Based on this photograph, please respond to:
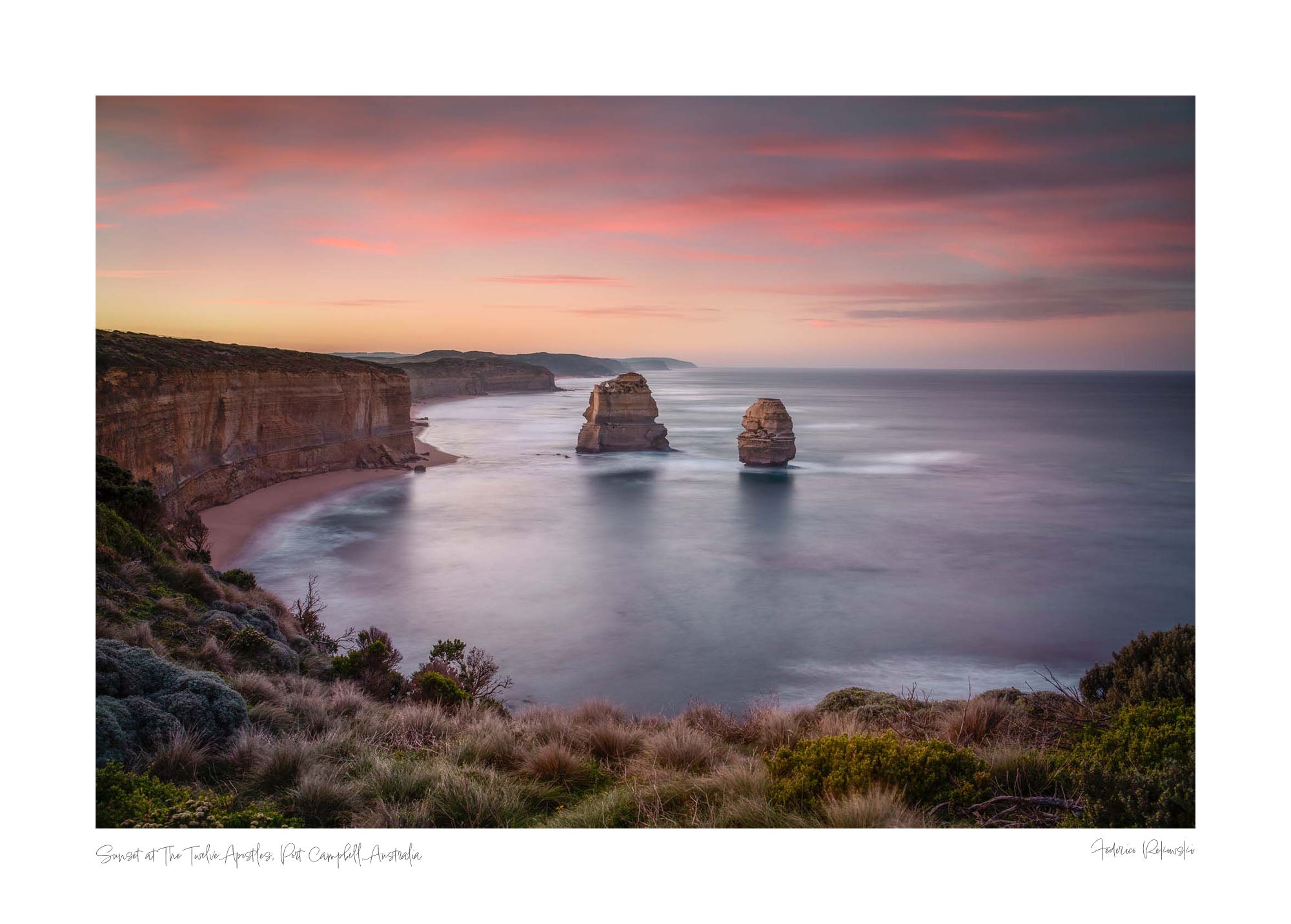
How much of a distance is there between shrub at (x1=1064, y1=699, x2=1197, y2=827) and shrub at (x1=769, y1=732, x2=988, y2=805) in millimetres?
575

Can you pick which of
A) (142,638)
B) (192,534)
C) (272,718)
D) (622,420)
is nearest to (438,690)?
(272,718)

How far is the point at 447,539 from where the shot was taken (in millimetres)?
21875

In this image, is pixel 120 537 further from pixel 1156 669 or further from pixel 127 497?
pixel 1156 669

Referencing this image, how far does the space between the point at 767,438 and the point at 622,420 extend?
358 inches

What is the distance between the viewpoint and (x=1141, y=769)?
452 centimetres

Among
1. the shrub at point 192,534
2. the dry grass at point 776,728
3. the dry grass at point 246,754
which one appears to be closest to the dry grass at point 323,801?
the dry grass at point 246,754

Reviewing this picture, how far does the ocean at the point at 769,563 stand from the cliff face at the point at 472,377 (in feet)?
182

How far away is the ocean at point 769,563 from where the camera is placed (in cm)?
1312

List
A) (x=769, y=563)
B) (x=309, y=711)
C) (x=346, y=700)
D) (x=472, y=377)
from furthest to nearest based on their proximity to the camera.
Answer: (x=472, y=377) < (x=769, y=563) < (x=346, y=700) < (x=309, y=711)

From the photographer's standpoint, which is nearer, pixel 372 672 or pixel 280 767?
pixel 280 767

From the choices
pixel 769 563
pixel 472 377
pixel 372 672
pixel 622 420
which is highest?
pixel 472 377

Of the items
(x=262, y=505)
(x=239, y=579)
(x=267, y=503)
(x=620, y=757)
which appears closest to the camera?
(x=620, y=757)

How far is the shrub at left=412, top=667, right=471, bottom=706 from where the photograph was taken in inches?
314

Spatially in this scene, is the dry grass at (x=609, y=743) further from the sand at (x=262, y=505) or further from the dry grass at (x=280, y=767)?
the sand at (x=262, y=505)
